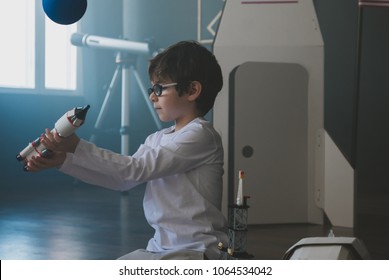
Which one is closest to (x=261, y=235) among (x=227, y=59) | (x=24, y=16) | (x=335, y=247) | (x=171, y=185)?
(x=227, y=59)

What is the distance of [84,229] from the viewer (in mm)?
2471

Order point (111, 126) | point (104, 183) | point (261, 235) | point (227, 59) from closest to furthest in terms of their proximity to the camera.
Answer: point (104, 183)
point (261, 235)
point (227, 59)
point (111, 126)

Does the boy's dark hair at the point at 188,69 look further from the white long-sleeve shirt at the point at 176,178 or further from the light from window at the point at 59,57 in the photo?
the light from window at the point at 59,57

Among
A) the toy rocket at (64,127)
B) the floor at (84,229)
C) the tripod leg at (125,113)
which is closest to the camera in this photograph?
the toy rocket at (64,127)

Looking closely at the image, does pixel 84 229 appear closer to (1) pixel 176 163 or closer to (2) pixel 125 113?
(1) pixel 176 163

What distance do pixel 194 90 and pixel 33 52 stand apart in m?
2.93

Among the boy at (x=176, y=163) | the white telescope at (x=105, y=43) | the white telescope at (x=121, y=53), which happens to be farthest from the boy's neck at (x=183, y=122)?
the white telescope at (x=105, y=43)

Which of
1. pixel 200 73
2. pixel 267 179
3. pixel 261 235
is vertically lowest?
pixel 261 235

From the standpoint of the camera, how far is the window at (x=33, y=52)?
3.88 m

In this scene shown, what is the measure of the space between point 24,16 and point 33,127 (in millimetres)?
706

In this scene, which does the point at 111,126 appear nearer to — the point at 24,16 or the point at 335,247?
the point at 24,16

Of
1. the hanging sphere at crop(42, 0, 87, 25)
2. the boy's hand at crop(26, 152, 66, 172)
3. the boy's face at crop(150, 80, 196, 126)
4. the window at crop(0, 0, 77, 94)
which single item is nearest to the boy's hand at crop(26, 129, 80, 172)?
the boy's hand at crop(26, 152, 66, 172)

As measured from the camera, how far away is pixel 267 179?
2.77 m

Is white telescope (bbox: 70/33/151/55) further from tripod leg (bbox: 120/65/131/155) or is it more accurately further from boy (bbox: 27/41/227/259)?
boy (bbox: 27/41/227/259)
